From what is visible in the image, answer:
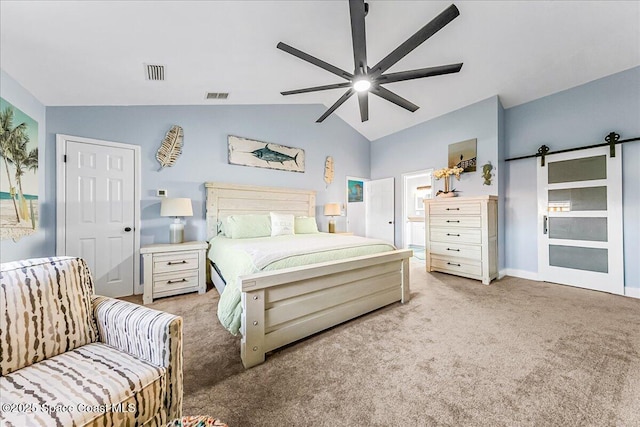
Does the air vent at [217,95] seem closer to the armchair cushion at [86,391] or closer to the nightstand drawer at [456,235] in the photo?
the armchair cushion at [86,391]

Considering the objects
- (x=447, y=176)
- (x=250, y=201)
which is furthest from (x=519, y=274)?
(x=250, y=201)

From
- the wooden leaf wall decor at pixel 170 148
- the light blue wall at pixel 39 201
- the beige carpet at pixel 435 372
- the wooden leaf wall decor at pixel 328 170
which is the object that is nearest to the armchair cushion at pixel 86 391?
the beige carpet at pixel 435 372

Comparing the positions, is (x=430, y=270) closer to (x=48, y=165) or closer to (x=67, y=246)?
(x=67, y=246)

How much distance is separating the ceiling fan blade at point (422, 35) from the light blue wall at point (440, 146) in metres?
Result: 2.62

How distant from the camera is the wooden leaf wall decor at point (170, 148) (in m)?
3.20

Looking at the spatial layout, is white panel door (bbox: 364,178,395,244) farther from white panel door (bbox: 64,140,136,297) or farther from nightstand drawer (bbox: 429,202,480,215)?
white panel door (bbox: 64,140,136,297)

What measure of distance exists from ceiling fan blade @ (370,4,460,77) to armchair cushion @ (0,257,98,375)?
100 inches

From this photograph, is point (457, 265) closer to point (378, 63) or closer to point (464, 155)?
point (464, 155)

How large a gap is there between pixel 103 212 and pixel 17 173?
2.80ft

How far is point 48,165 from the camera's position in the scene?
2.55 m

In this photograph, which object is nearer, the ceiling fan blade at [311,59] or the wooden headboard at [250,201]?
the ceiling fan blade at [311,59]

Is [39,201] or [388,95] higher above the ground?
[388,95]

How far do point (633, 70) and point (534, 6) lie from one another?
1900 mm

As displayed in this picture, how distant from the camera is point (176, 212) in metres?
2.99
